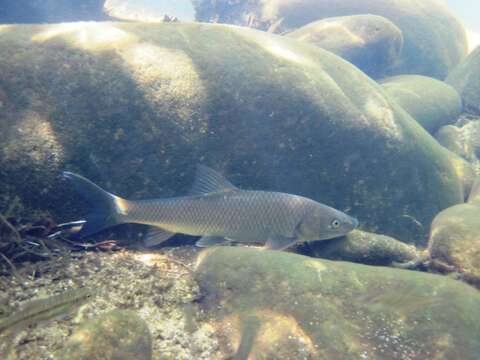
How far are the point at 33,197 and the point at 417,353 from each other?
3.88 m

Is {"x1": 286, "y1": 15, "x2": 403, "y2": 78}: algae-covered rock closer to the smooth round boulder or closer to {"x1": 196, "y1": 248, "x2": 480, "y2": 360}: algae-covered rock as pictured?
Result: the smooth round boulder

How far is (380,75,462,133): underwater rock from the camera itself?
7910 mm

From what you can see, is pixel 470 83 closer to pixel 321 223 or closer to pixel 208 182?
pixel 321 223

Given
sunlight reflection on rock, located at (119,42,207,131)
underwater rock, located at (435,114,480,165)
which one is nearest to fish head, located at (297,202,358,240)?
sunlight reflection on rock, located at (119,42,207,131)

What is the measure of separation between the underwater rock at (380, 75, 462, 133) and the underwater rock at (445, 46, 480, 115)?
52 centimetres

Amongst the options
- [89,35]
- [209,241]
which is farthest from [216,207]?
[89,35]

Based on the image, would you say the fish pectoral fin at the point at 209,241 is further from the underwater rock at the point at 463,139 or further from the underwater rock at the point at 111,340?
the underwater rock at the point at 463,139

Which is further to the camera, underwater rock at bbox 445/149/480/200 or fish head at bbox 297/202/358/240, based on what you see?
underwater rock at bbox 445/149/480/200

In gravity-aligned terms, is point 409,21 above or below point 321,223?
above

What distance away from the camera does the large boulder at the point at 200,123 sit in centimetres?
383

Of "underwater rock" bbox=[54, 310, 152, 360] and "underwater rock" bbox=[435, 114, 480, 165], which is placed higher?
"underwater rock" bbox=[435, 114, 480, 165]

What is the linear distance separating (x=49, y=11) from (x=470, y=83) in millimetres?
12786

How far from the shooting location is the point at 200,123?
4355 mm

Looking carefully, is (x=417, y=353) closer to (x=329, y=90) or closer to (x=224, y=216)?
(x=224, y=216)
